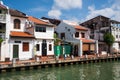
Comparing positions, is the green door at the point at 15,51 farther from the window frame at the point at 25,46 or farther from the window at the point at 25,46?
the window at the point at 25,46

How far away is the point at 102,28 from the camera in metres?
57.6

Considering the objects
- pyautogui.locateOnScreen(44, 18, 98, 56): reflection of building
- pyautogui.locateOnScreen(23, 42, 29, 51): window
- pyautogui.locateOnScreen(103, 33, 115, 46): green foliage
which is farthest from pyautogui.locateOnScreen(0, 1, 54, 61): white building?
pyautogui.locateOnScreen(103, 33, 115, 46): green foliage

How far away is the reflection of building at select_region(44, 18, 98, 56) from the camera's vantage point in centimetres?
4259

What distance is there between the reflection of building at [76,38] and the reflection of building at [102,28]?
9106 millimetres

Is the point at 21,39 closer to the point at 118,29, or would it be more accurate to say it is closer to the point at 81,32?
the point at 81,32

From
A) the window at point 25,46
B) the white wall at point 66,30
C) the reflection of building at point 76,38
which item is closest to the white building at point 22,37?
the window at point 25,46

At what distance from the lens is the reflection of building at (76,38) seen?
42.6 metres

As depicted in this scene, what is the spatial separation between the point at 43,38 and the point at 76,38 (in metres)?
11.0

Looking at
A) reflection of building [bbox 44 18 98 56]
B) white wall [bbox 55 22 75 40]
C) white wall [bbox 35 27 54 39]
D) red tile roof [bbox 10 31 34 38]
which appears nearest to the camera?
red tile roof [bbox 10 31 34 38]

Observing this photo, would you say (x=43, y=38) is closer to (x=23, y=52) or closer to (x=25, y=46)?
(x=25, y=46)

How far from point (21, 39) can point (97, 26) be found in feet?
106

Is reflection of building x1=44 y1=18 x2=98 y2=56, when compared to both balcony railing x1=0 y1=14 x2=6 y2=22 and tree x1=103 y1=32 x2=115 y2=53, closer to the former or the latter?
tree x1=103 y1=32 x2=115 y2=53

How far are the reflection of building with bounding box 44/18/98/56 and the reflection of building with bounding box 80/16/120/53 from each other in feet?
29.9

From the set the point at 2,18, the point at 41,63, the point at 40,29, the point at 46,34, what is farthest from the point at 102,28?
the point at 2,18
